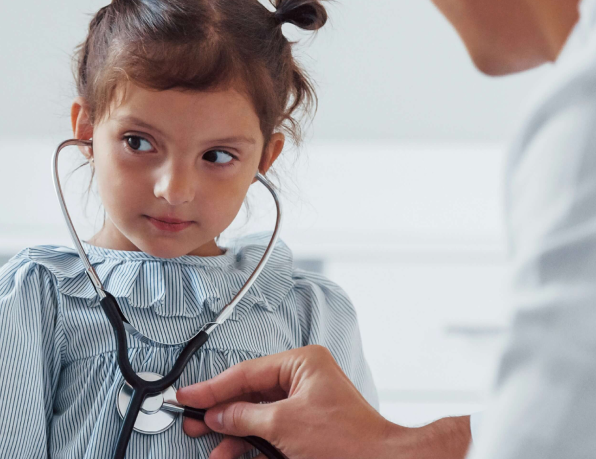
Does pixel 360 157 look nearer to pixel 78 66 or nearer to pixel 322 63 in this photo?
pixel 322 63

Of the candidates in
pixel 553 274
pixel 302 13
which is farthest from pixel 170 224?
pixel 553 274

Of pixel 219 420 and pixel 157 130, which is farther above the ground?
pixel 157 130

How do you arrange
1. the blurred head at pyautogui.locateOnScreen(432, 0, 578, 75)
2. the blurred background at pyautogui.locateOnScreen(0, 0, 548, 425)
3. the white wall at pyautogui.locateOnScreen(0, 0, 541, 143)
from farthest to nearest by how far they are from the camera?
the blurred background at pyautogui.locateOnScreen(0, 0, 548, 425)
the white wall at pyautogui.locateOnScreen(0, 0, 541, 143)
the blurred head at pyautogui.locateOnScreen(432, 0, 578, 75)

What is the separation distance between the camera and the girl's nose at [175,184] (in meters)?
0.81

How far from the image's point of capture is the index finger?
0.82m

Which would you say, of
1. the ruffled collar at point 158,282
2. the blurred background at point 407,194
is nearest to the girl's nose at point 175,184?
the ruffled collar at point 158,282

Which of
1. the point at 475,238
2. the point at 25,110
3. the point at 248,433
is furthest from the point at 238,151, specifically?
the point at 475,238

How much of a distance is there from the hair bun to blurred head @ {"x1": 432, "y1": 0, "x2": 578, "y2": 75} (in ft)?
0.91

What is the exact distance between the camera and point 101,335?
0.85m

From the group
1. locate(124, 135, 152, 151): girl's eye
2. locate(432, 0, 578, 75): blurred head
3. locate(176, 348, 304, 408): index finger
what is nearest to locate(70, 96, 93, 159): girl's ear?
locate(124, 135, 152, 151): girl's eye

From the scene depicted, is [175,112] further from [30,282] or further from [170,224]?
[30,282]

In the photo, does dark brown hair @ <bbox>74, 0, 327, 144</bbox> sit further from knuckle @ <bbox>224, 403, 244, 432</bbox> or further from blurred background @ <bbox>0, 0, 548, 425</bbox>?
blurred background @ <bbox>0, 0, 548, 425</bbox>

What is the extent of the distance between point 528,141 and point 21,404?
644 mm

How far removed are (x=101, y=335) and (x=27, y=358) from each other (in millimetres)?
90
